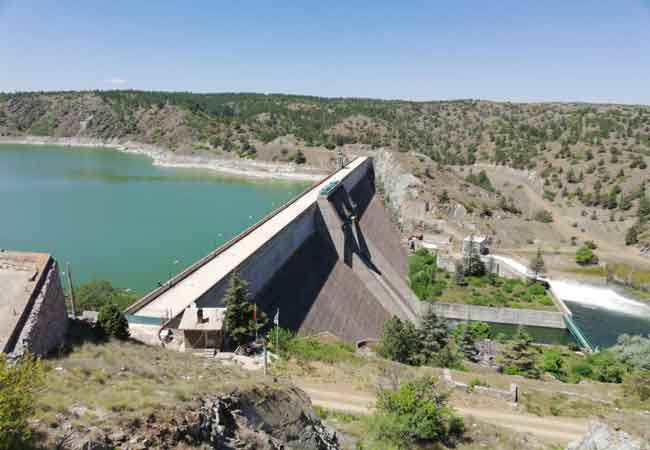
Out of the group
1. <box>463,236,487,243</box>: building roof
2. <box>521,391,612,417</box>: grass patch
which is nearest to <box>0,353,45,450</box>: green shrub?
<box>521,391,612,417</box>: grass patch

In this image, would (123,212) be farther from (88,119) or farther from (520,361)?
(88,119)

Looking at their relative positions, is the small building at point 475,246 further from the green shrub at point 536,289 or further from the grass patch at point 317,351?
the grass patch at point 317,351

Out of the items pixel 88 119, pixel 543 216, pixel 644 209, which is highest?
pixel 88 119

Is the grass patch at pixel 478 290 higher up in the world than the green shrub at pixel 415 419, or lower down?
lower down

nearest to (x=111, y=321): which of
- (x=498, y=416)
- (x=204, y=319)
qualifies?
(x=204, y=319)

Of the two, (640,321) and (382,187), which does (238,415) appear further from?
(382,187)

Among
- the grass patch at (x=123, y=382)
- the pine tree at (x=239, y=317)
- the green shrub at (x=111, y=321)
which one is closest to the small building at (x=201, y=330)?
the pine tree at (x=239, y=317)

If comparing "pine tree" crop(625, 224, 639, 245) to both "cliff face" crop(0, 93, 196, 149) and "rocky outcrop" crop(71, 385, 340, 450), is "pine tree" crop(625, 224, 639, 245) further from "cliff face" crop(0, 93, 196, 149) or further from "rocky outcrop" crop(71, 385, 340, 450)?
"cliff face" crop(0, 93, 196, 149)
